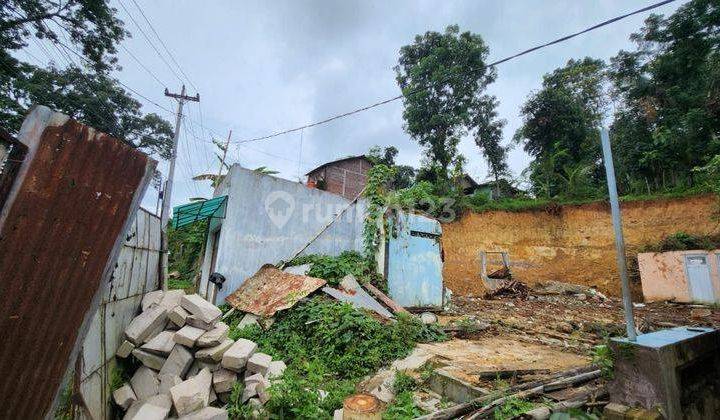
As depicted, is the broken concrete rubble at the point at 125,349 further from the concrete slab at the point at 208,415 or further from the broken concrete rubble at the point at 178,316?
the concrete slab at the point at 208,415

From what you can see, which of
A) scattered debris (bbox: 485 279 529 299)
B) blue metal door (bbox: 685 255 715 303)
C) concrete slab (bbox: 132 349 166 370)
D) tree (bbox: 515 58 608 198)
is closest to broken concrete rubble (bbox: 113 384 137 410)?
concrete slab (bbox: 132 349 166 370)

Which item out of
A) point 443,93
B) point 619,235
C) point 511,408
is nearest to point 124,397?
point 511,408

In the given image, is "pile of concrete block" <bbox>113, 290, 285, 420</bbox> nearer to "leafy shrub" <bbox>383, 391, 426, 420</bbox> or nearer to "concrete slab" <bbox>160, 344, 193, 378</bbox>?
"concrete slab" <bbox>160, 344, 193, 378</bbox>

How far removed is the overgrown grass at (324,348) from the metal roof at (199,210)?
2.98 meters

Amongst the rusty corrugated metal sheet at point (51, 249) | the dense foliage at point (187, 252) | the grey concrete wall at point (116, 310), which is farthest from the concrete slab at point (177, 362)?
the dense foliage at point (187, 252)

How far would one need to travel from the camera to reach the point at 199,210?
26.5 ft

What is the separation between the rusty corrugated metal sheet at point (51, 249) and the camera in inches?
73.7

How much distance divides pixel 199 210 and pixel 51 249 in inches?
253

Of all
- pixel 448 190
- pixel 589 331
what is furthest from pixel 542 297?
pixel 448 190

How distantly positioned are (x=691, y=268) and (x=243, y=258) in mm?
16412

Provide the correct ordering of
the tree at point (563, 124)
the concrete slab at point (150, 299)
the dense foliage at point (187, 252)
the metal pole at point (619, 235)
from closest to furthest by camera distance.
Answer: the metal pole at point (619, 235), the concrete slab at point (150, 299), the dense foliage at point (187, 252), the tree at point (563, 124)

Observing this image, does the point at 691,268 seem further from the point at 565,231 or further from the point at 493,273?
the point at 493,273

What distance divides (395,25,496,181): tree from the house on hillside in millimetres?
5627

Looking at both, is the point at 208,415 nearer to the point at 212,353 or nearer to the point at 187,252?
the point at 212,353
